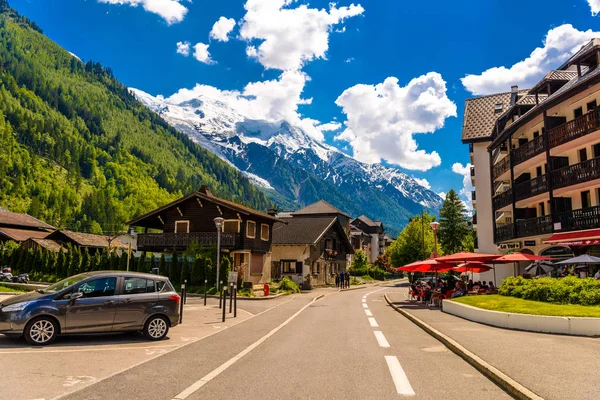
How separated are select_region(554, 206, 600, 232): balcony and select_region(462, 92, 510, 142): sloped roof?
19.4 meters

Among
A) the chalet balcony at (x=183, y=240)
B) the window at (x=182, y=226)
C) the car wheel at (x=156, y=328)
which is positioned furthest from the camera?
the window at (x=182, y=226)

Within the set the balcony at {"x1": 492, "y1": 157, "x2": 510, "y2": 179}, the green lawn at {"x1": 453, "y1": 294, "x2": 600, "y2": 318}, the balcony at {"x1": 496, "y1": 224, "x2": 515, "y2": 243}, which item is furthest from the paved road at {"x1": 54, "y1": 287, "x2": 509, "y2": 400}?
the balcony at {"x1": 492, "y1": 157, "x2": 510, "y2": 179}

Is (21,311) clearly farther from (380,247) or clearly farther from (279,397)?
(380,247)

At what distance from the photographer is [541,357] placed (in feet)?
30.6

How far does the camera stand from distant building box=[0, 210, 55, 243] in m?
64.0

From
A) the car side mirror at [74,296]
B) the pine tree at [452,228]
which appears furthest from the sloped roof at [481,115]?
the car side mirror at [74,296]

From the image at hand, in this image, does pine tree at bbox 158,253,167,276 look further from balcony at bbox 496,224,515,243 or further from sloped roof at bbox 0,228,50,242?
sloped roof at bbox 0,228,50,242

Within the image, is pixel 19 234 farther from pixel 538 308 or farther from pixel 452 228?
pixel 538 308

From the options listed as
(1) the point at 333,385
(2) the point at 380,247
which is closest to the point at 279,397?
(1) the point at 333,385

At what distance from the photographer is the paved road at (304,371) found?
6773mm

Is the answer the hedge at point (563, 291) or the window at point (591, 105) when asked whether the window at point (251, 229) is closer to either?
the hedge at point (563, 291)

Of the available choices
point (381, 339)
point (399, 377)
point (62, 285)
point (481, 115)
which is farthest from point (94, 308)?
point (481, 115)

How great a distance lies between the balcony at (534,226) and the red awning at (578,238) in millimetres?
1212

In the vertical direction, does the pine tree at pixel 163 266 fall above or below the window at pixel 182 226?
below
